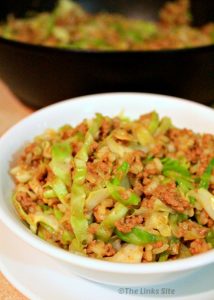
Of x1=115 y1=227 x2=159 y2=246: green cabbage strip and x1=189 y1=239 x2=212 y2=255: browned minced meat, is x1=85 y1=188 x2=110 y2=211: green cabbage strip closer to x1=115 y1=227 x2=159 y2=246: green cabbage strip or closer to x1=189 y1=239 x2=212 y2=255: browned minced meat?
x1=115 y1=227 x2=159 y2=246: green cabbage strip

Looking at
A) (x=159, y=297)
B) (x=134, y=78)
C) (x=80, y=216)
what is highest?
(x=134, y=78)

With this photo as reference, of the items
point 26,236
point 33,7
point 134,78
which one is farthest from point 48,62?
point 33,7

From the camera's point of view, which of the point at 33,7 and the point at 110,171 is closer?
the point at 110,171

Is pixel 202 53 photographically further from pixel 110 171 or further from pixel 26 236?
pixel 26 236

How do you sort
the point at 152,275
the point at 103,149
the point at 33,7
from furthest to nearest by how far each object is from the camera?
1. the point at 33,7
2. the point at 103,149
3. the point at 152,275

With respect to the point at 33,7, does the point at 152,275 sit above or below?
below

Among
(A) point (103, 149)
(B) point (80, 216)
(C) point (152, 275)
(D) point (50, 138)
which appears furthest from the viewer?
(D) point (50, 138)

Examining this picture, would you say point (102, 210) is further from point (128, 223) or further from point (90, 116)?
point (90, 116)
